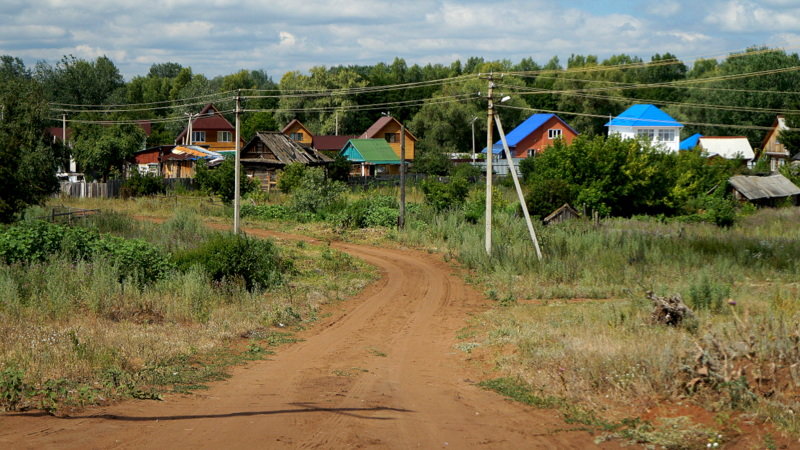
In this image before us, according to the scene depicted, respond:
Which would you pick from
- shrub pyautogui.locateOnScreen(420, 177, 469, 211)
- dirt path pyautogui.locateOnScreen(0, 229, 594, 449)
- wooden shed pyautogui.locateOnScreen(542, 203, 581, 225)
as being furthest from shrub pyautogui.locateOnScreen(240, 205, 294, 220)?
dirt path pyautogui.locateOnScreen(0, 229, 594, 449)

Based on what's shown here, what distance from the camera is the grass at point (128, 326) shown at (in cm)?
1025

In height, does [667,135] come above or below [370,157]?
above

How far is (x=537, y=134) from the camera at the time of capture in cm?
8144

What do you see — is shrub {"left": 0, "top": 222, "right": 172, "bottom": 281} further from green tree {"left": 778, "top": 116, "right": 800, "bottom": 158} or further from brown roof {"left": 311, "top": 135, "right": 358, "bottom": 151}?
green tree {"left": 778, "top": 116, "right": 800, "bottom": 158}

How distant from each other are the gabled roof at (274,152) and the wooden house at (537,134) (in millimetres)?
31201

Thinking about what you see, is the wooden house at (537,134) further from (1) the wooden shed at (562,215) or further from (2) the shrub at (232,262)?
(2) the shrub at (232,262)

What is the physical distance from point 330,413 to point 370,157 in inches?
2454

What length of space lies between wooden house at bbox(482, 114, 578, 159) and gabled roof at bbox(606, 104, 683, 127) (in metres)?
5.28

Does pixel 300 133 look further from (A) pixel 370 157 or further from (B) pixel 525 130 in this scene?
(B) pixel 525 130

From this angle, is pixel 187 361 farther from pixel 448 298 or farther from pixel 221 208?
pixel 221 208

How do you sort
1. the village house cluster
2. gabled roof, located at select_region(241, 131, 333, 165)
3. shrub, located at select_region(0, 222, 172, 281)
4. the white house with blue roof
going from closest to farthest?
shrub, located at select_region(0, 222, 172, 281) < gabled roof, located at select_region(241, 131, 333, 165) < the village house cluster < the white house with blue roof

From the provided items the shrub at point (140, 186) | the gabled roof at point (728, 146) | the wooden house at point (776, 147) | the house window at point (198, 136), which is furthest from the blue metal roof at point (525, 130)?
the shrub at point (140, 186)

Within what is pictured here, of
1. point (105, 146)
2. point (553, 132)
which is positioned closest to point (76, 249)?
point (105, 146)

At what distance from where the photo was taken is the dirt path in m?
8.25
